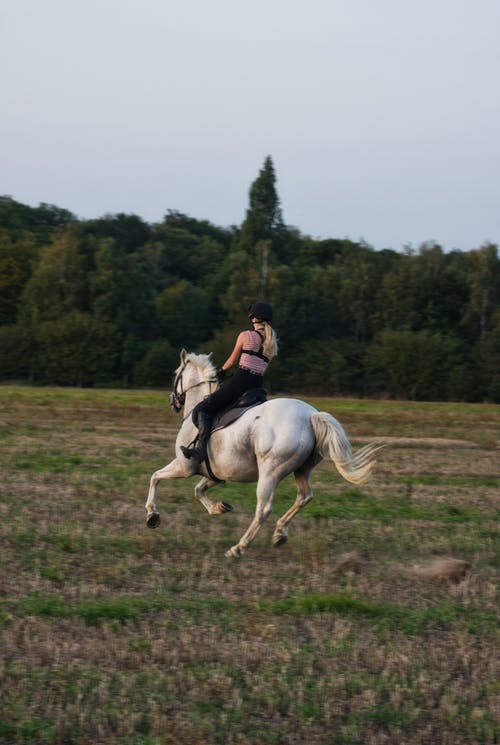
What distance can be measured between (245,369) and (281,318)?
50.5 meters

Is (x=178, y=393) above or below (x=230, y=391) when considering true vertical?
below

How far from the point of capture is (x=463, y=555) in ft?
34.1

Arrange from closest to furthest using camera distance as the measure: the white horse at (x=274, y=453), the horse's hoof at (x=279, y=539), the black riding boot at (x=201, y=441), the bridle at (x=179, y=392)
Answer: the white horse at (x=274, y=453), the horse's hoof at (x=279, y=539), the black riding boot at (x=201, y=441), the bridle at (x=179, y=392)

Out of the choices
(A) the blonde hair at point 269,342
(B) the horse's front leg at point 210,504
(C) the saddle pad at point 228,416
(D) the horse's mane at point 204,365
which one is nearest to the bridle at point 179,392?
(D) the horse's mane at point 204,365

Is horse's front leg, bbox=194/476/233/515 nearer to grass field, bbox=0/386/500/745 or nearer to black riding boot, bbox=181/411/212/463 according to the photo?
grass field, bbox=0/386/500/745

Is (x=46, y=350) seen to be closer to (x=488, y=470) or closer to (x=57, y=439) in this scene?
(x=57, y=439)

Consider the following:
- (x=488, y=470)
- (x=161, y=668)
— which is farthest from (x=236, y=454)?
(x=488, y=470)

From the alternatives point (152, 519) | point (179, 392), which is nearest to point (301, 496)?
point (152, 519)

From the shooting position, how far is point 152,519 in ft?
35.1

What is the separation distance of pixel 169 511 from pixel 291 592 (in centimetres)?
416

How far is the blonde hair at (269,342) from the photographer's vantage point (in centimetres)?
1053

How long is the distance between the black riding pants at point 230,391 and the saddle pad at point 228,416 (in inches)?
3.8

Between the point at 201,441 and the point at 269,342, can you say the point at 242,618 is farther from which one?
the point at 269,342

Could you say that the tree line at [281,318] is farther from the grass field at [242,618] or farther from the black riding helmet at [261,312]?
the black riding helmet at [261,312]
